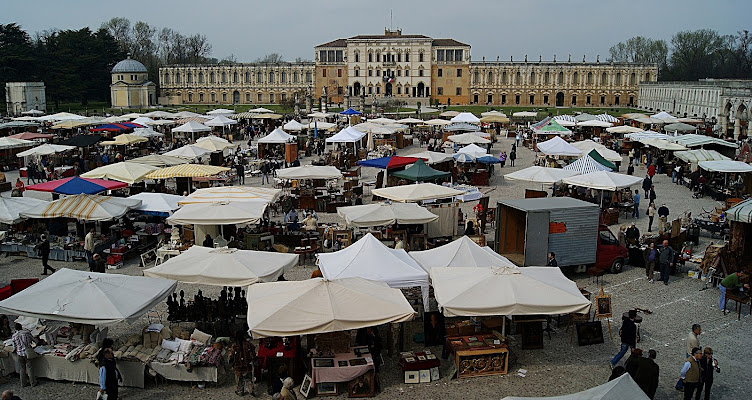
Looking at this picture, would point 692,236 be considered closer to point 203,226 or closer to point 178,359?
point 203,226

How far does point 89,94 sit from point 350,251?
76131mm

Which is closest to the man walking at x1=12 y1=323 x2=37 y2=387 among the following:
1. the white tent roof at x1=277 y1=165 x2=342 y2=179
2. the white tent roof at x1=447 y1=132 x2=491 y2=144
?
the white tent roof at x1=277 y1=165 x2=342 y2=179

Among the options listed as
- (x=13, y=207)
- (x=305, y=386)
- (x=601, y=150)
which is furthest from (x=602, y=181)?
(x=13, y=207)

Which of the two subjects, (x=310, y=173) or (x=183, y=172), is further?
(x=310, y=173)

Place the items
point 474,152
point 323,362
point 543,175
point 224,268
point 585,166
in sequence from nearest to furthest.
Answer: point 323,362, point 224,268, point 543,175, point 585,166, point 474,152

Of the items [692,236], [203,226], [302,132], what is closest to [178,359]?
[203,226]

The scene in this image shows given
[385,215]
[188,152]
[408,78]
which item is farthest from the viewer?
[408,78]

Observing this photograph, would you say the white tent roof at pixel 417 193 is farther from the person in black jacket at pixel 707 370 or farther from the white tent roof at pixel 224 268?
the person in black jacket at pixel 707 370

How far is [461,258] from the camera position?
11211 mm

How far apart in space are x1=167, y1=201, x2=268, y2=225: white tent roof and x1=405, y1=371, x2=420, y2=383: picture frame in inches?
240

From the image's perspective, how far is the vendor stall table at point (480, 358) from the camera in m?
9.22

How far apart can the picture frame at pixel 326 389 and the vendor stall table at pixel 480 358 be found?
179cm

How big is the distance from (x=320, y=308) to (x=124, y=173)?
1238cm

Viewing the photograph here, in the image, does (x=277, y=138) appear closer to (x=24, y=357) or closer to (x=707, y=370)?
(x=24, y=357)
